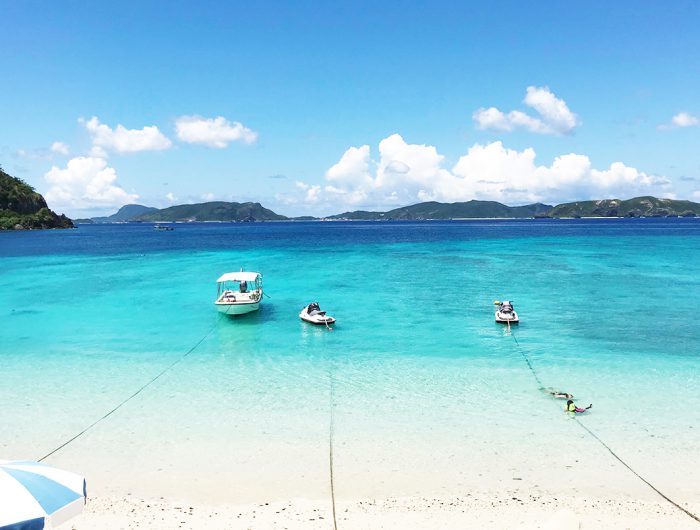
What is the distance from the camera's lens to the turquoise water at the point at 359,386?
16.4 m

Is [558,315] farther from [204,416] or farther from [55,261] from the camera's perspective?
[55,261]

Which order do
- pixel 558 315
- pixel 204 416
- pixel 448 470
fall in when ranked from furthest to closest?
pixel 558 315 → pixel 204 416 → pixel 448 470

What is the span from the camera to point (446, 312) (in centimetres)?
4044

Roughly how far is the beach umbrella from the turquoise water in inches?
214

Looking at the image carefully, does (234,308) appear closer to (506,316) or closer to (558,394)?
(506,316)

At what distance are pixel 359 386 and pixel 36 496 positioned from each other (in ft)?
51.5

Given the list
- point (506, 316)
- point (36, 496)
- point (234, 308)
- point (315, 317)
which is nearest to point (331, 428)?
point (36, 496)

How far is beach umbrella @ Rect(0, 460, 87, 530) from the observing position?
896 centimetres

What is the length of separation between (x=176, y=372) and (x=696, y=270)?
66900 mm

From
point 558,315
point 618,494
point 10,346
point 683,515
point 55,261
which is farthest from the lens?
point 55,261

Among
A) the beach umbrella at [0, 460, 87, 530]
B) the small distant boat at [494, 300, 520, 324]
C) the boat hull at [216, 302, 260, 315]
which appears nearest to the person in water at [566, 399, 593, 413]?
the small distant boat at [494, 300, 520, 324]

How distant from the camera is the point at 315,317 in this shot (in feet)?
118

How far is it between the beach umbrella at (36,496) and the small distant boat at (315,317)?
25.3m

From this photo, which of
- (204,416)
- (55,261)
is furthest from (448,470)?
(55,261)
